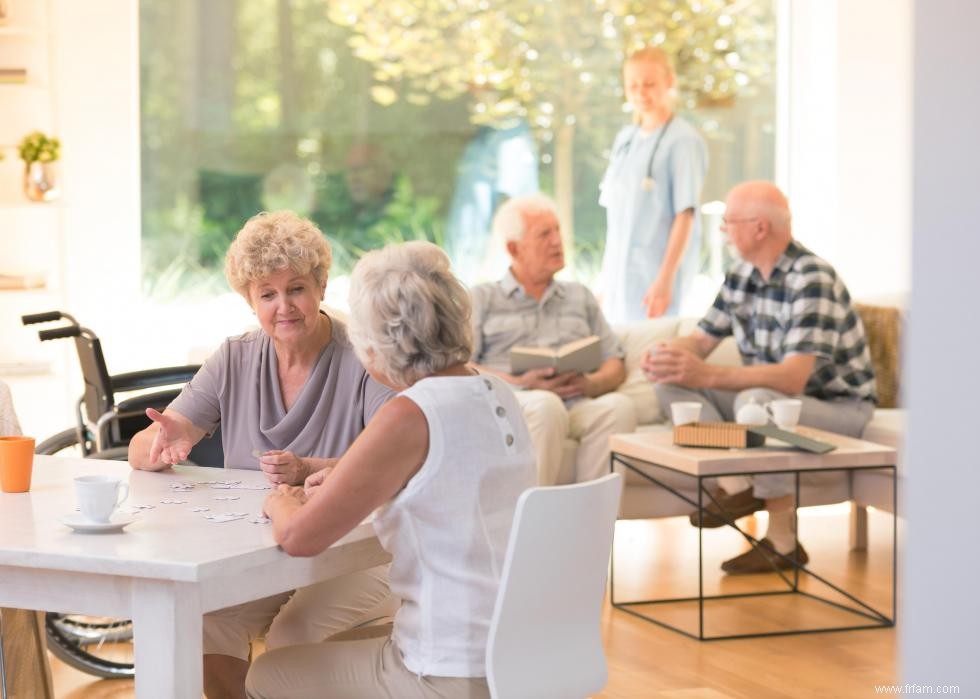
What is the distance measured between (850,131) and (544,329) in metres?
2.49

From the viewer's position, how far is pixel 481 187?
649cm

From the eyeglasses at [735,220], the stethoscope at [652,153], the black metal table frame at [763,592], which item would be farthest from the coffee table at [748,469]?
the stethoscope at [652,153]

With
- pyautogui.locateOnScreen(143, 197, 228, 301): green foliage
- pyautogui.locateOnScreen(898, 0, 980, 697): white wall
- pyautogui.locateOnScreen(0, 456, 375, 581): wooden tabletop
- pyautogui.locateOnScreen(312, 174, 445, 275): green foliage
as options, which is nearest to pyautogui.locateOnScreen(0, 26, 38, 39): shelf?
pyautogui.locateOnScreen(143, 197, 228, 301): green foliage

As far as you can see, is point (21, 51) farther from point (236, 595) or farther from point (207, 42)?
point (236, 595)

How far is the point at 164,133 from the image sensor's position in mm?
6070

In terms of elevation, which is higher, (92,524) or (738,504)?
(92,524)

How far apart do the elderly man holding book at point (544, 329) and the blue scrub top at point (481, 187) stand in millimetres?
1673

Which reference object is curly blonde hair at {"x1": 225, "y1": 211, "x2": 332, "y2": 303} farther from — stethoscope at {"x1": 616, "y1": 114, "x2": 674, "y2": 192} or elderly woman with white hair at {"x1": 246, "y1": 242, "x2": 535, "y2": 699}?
stethoscope at {"x1": 616, "y1": 114, "x2": 674, "y2": 192}

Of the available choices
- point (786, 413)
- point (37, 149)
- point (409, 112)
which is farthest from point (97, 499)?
point (409, 112)

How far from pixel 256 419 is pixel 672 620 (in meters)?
1.73

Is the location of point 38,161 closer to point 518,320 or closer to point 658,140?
point 518,320

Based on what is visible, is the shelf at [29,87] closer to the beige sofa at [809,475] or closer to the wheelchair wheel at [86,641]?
the beige sofa at [809,475]

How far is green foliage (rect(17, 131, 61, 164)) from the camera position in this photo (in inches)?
214

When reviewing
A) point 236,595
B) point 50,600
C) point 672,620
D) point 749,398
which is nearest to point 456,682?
point 236,595
